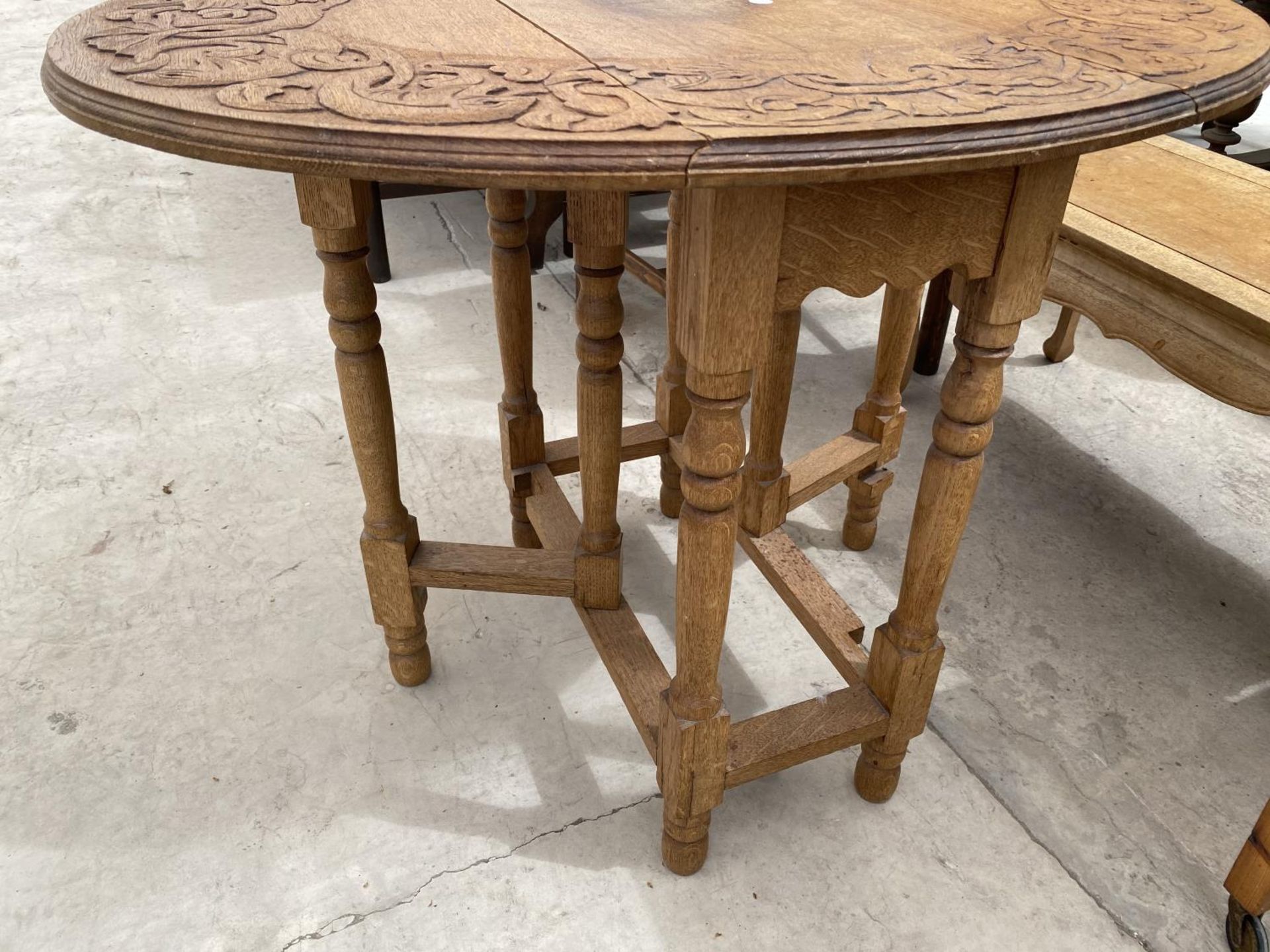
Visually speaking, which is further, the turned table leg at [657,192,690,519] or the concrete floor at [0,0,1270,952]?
the turned table leg at [657,192,690,519]

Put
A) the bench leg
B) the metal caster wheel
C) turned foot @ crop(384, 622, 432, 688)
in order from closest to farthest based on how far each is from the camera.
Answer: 1. the metal caster wheel
2. turned foot @ crop(384, 622, 432, 688)
3. the bench leg

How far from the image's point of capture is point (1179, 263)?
1.79 m

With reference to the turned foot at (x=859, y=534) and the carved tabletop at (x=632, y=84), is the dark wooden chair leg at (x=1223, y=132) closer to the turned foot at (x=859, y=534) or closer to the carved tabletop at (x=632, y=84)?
the turned foot at (x=859, y=534)

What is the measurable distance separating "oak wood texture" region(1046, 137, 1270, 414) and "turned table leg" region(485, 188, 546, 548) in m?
1.06

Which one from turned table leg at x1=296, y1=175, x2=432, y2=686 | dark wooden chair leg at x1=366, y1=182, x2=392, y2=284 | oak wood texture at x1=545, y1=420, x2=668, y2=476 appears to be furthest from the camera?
dark wooden chair leg at x1=366, y1=182, x2=392, y2=284

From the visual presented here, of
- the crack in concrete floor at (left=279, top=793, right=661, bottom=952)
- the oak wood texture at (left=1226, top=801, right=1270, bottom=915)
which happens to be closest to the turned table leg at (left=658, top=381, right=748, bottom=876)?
the crack in concrete floor at (left=279, top=793, right=661, bottom=952)

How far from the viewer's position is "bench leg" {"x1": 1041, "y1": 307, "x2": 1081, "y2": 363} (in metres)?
2.97

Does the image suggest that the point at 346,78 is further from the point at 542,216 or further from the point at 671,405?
the point at 542,216

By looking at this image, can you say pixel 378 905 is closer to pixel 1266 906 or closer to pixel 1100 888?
pixel 1100 888

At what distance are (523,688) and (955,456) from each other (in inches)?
37.8

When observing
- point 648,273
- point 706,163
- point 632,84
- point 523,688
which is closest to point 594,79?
point 632,84

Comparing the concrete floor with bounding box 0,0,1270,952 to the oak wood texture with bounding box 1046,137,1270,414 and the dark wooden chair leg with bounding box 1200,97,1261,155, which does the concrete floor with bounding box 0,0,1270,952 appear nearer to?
the oak wood texture with bounding box 1046,137,1270,414

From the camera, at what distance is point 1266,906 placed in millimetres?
1434

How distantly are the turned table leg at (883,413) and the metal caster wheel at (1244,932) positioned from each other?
3.28ft
